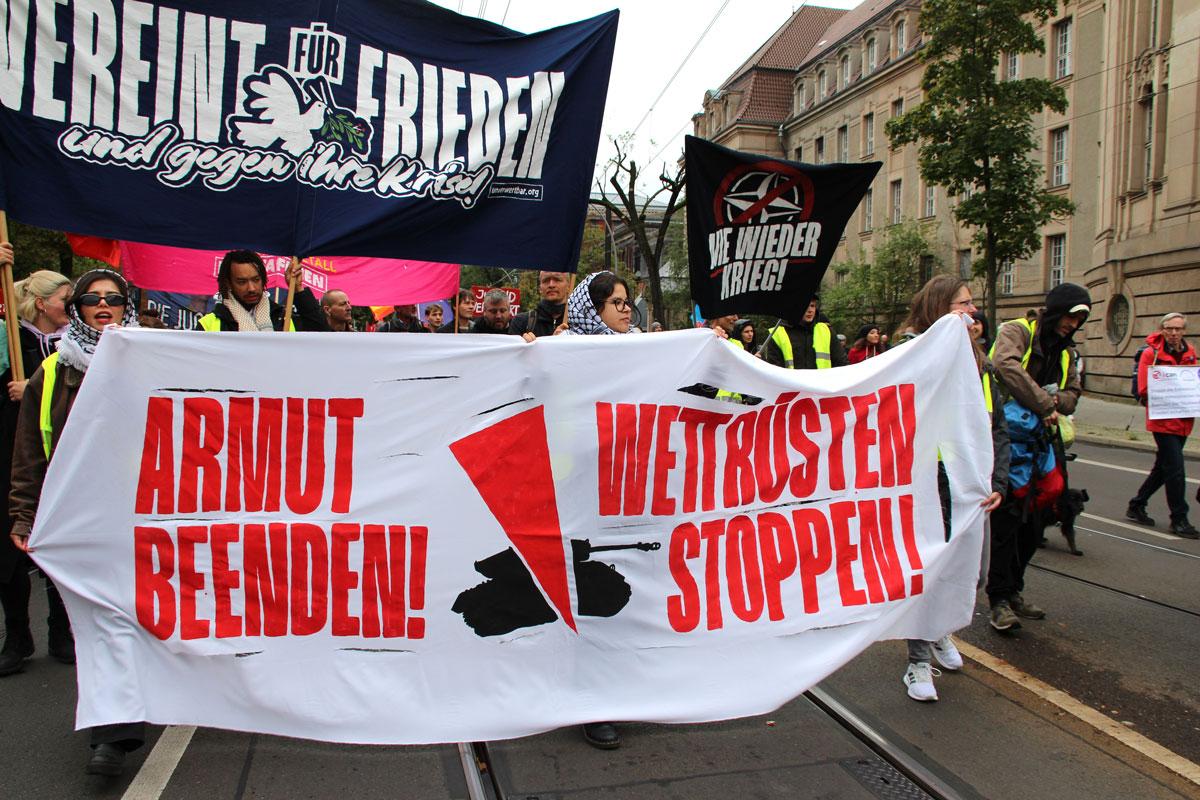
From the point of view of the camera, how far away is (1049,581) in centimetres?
604

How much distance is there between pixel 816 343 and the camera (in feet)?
25.5

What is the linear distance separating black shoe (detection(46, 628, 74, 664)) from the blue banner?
239cm

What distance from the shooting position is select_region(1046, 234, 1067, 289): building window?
32.9 meters

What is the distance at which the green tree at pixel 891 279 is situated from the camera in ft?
128

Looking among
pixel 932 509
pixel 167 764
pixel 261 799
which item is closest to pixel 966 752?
pixel 932 509

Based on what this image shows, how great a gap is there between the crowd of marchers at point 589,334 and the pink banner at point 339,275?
2.30 meters

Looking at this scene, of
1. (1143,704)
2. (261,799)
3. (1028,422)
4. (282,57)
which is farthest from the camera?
(1028,422)

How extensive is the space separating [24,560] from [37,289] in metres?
1.39

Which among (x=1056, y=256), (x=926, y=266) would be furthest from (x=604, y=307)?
(x=926, y=266)

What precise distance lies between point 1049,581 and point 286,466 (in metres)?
4.96

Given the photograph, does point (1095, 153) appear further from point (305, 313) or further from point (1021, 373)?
point (305, 313)

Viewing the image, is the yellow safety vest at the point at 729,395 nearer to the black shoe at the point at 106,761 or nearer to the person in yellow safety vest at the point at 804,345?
the black shoe at the point at 106,761

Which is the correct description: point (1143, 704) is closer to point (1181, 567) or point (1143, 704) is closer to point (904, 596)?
point (904, 596)

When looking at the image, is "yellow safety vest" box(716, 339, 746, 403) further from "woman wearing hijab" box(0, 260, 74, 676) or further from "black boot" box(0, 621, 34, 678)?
"black boot" box(0, 621, 34, 678)
